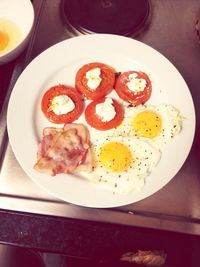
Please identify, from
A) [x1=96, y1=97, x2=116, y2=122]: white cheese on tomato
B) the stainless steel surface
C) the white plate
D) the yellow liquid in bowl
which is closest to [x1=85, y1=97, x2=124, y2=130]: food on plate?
[x1=96, y1=97, x2=116, y2=122]: white cheese on tomato

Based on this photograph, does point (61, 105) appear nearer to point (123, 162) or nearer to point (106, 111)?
point (106, 111)

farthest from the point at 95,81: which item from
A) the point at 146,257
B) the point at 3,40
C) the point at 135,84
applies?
the point at 146,257

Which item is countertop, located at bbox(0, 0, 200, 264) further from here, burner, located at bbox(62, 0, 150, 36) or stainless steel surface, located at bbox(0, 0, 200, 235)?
burner, located at bbox(62, 0, 150, 36)

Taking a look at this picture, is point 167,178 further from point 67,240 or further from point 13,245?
point 13,245

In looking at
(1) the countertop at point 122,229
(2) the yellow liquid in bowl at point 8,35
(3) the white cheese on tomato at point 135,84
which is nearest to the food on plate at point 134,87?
(3) the white cheese on tomato at point 135,84

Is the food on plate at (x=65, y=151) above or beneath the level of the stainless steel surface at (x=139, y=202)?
above

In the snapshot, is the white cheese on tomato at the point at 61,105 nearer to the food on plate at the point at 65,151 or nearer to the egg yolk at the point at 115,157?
the food on plate at the point at 65,151

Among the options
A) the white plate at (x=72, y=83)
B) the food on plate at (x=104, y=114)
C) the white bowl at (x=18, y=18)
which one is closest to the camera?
the white plate at (x=72, y=83)

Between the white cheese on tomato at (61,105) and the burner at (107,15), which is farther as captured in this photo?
the burner at (107,15)
